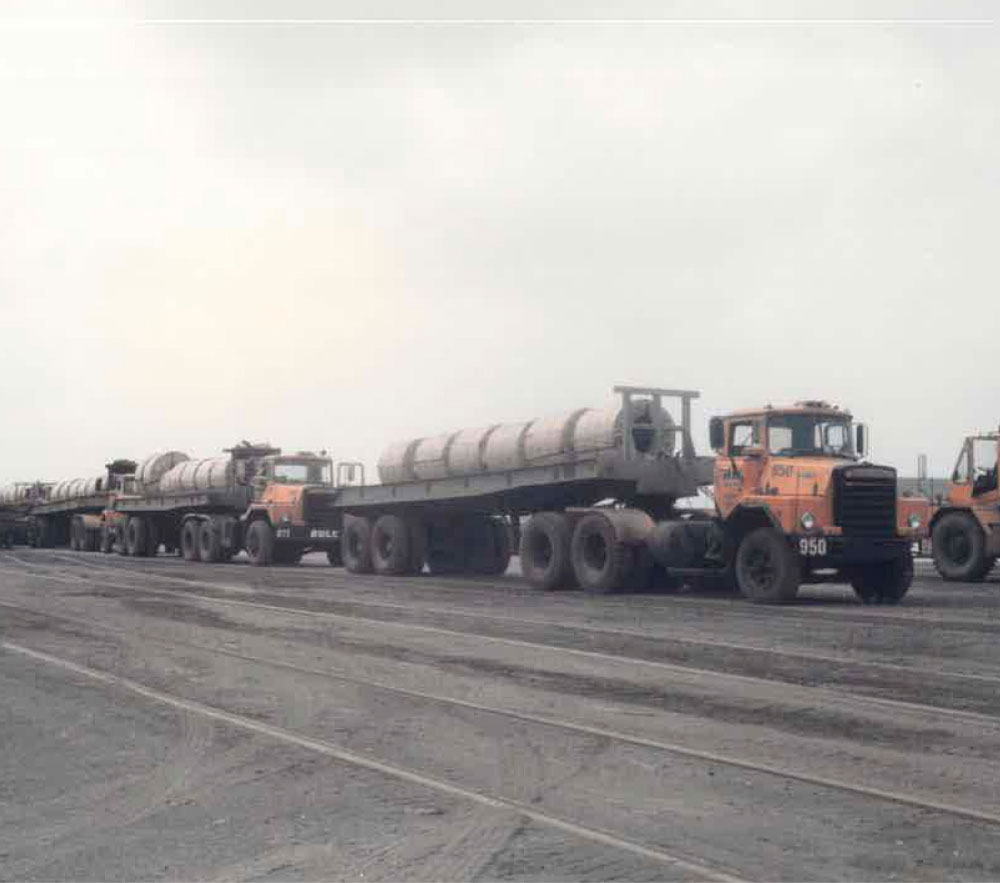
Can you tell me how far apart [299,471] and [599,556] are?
1276cm

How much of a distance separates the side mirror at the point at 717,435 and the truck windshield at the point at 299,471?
580 inches

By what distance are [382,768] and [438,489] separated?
1705 cm

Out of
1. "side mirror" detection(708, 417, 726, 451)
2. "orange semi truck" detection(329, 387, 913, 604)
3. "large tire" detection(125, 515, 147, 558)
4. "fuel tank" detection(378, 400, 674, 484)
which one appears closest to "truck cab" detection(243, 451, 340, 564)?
"orange semi truck" detection(329, 387, 913, 604)

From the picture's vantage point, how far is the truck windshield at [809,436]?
61.3 ft

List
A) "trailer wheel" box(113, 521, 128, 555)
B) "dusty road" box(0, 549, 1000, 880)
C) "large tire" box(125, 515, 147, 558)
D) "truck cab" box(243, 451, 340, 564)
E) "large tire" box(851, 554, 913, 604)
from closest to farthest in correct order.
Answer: "dusty road" box(0, 549, 1000, 880)
"large tire" box(851, 554, 913, 604)
"truck cab" box(243, 451, 340, 564)
"large tire" box(125, 515, 147, 558)
"trailer wheel" box(113, 521, 128, 555)

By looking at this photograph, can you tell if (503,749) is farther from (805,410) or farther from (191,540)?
(191,540)

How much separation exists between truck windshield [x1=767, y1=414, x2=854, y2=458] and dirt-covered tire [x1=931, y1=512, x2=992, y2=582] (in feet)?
18.6

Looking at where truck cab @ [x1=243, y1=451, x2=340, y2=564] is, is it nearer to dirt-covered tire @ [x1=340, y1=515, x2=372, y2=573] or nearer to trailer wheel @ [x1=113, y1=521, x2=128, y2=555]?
dirt-covered tire @ [x1=340, y1=515, x2=372, y2=573]

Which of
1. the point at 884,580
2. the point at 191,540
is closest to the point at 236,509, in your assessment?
the point at 191,540

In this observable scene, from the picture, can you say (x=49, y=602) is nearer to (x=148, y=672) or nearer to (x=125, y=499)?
(x=148, y=672)

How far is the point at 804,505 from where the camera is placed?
17.9m

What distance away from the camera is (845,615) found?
55.4 feet

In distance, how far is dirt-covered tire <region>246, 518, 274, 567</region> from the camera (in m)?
31.2

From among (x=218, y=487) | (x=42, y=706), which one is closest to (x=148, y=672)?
(x=42, y=706)
